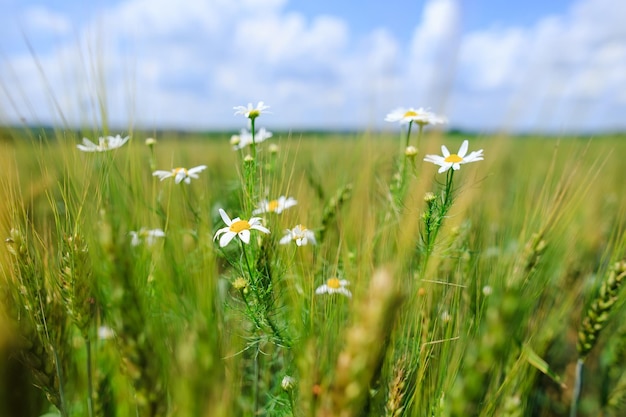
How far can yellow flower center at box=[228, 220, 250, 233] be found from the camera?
3.44ft

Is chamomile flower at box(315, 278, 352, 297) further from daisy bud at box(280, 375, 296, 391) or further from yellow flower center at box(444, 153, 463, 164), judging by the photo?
yellow flower center at box(444, 153, 463, 164)

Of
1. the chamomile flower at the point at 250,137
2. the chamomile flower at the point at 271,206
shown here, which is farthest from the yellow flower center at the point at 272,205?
the chamomile flower at the point at 250,137

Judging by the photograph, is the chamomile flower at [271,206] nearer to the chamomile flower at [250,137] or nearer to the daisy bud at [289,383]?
the chamomile flower at [250,137]

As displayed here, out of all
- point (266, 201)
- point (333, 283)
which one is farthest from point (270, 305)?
point (266, 201)

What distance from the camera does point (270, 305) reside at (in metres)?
1.08

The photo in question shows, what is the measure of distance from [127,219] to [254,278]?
1.49ft

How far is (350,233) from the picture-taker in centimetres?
150

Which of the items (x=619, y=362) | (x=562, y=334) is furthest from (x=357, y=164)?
(x=619, y=362)

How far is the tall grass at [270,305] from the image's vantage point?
0.63m

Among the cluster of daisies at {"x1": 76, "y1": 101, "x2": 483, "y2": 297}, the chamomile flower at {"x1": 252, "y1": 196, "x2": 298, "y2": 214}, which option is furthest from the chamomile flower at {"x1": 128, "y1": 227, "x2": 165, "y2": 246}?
the chamomile flower at {"x1": 252, "y1": 196, "x2": 298, "y2": 214}

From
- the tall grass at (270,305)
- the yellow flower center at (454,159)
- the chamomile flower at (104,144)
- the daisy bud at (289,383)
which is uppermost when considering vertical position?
the yellow flower center at (454,159)

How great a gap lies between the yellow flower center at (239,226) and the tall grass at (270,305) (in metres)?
0.08

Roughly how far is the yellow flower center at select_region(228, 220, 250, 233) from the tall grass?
Result: 8 centimetres

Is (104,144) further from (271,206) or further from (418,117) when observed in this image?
(418,117)
